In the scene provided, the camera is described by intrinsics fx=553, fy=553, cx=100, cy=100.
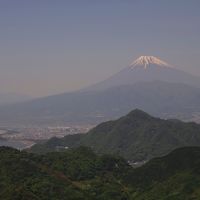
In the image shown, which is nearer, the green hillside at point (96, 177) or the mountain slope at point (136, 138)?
the green hillside at point (96, 177)

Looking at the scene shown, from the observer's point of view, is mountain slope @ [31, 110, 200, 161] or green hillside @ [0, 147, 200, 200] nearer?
green hillside @ [0, 147, 200, 200]

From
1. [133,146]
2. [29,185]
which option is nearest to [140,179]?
[29,185]

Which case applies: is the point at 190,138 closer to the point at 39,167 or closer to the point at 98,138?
the point at 98,138

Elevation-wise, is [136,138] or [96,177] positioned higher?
[96,177]

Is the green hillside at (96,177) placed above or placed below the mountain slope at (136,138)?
above

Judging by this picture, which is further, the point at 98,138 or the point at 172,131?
the point at 98,138
